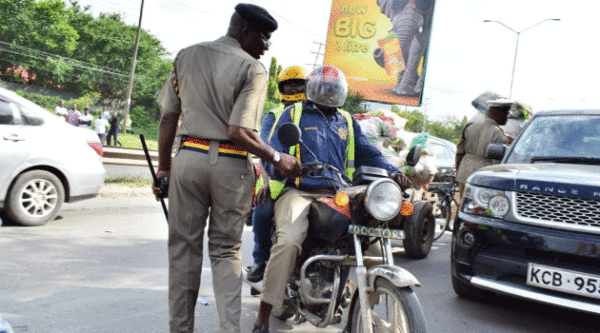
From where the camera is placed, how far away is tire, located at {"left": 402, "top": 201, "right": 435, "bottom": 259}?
6.28 meters

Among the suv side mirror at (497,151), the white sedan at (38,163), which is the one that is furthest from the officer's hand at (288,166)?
the white sedan at (38,163)

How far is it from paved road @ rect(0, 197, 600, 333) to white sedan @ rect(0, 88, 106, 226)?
28 centimetres

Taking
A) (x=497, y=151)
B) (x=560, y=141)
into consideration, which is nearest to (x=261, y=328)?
(x=497, y=151)

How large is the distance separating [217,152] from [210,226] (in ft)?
1.46

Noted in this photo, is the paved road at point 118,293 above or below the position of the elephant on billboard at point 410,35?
below

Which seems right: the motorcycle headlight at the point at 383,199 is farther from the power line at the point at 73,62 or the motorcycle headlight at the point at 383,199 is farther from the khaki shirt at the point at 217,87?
the power line at the point at 73,62

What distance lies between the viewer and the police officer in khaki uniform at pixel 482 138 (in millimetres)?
6723

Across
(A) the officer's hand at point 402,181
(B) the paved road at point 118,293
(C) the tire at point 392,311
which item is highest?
(A) the officer's hand at point 402,181

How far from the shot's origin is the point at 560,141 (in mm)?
5172

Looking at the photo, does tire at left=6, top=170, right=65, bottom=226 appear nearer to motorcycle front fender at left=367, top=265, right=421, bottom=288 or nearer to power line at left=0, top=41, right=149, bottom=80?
motorcycle front fender at left=367, top=265, right=421, bottom=288

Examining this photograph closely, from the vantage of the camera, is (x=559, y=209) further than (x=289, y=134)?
Yes

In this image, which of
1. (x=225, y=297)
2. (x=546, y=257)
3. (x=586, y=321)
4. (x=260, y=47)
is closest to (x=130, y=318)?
(x=225, y=297)

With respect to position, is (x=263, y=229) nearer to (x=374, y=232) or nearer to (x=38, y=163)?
(x=374, y=232)

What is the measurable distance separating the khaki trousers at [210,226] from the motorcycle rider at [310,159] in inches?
10.6
